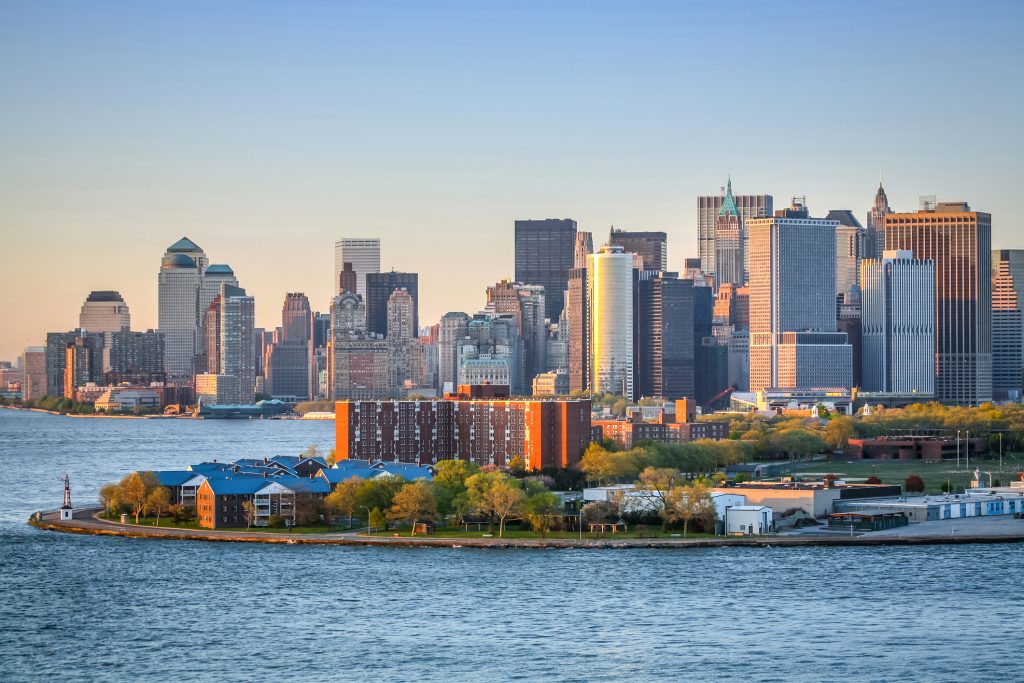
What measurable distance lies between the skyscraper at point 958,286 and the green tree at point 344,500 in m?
137

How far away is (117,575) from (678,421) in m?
72.7

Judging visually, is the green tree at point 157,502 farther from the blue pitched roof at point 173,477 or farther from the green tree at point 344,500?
the green tree at point 344,500

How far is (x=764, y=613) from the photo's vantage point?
46906 mm

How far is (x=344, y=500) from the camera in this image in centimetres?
6412

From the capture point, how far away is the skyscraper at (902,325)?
194m

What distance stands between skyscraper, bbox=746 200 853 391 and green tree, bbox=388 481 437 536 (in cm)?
13201

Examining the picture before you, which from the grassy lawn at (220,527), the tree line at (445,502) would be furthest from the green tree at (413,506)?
the grassy lawn at (220,527)

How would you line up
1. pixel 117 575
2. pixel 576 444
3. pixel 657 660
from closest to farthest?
pixel 657 660 < pixel 117 575 < pixel 576 444

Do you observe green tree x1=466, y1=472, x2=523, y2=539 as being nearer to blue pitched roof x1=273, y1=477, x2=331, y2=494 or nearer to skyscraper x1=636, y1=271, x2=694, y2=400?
blue pitched roof x1=273, y1=477, x2=331, y2=494

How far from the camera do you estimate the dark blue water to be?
40594 mm

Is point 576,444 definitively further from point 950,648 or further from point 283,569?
point 950,648

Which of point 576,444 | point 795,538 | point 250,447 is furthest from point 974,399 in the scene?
point 795,538

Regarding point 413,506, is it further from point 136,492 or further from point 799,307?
point 799,307

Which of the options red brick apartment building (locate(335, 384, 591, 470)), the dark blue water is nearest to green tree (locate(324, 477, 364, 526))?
the dark blue water
